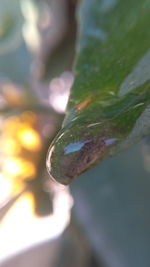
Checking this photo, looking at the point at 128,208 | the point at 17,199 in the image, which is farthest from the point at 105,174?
the point at 17,199

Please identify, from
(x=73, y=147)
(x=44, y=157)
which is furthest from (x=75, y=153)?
(x=44, y=157)

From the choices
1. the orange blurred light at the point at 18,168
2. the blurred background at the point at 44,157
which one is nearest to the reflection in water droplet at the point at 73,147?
the blurred background at the point at 44,157

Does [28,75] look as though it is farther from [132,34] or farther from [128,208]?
[132,34]

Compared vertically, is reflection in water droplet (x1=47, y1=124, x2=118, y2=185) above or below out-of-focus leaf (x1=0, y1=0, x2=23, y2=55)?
below

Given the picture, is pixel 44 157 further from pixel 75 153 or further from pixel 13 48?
pixel 75 153

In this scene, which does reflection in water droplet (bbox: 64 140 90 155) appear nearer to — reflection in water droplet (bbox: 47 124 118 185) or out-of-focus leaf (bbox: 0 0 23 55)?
reflection in water droplet (bbox: 47 124 118 185)

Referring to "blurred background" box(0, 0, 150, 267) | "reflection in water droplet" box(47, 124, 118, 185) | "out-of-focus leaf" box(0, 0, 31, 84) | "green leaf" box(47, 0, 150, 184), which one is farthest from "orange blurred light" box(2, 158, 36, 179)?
"reflection in water droplet" box(47, 124, 118, 185)

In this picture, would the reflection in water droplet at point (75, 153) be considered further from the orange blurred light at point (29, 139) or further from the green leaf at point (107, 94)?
the orange blurred light at point (29, 139)
